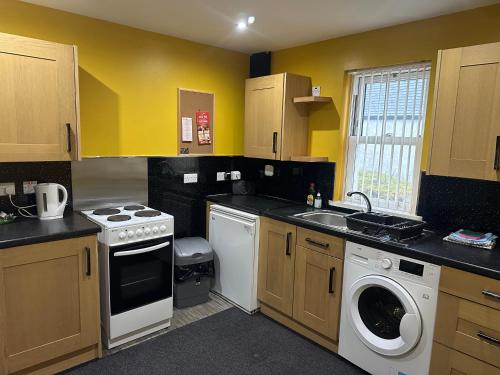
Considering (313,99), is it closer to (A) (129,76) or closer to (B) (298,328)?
(A) (129,76)

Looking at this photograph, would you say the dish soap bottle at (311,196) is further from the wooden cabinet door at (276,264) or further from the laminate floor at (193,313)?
the laminate floor at (193,313)

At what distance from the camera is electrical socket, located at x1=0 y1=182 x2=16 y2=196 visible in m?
2.44

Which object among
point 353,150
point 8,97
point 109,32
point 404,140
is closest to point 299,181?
point 353,150

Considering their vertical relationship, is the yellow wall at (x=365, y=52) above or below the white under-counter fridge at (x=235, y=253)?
above

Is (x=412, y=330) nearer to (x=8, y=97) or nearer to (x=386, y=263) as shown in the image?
(x=386, y=263)

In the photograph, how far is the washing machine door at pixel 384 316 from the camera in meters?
2.01

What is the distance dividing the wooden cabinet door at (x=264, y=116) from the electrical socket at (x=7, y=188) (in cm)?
196

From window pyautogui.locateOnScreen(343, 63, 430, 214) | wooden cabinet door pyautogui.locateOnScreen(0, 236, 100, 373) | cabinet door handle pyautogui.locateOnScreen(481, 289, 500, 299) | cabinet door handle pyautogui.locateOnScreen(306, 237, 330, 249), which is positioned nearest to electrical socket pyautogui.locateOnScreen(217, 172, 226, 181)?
window pyautogui.locateOnScreen(343, 63, 430, 214)

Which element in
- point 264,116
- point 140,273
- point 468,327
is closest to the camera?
point 468,327

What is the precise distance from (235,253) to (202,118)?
4.36 feet

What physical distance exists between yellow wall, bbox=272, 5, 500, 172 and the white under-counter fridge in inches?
38.2

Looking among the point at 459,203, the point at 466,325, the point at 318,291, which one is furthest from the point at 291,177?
the point at 466,325

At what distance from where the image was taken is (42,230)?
2.16 meters

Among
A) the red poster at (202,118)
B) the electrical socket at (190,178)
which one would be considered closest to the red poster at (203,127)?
the red poster at (202,118)
